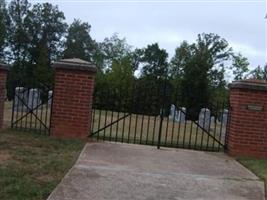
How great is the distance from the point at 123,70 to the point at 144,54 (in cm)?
2105

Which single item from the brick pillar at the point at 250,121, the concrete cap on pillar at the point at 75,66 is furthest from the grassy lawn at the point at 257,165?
the concrete cap on pillar at the point at 75,66

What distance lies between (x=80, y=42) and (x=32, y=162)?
7156cm

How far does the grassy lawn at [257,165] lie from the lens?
848 centimetres

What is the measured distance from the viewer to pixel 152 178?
24.7 feet

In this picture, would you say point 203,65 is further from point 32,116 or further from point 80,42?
point 32,116

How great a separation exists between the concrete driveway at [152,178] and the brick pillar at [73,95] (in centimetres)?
95

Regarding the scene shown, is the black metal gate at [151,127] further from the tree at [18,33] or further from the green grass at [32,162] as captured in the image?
the tree at [18,33]

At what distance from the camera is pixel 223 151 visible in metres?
11.6

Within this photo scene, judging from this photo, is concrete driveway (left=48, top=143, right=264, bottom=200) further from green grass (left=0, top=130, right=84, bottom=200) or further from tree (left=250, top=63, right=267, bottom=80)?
tree (left=250, top=63, right=267, bottom=80)

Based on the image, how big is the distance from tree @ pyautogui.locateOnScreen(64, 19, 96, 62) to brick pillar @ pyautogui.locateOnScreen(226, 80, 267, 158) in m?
65.0

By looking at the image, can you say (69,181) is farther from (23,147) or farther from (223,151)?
(223,151)

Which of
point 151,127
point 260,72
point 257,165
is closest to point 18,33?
point 260,72

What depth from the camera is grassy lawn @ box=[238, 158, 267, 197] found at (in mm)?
8482

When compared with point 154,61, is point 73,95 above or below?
below
